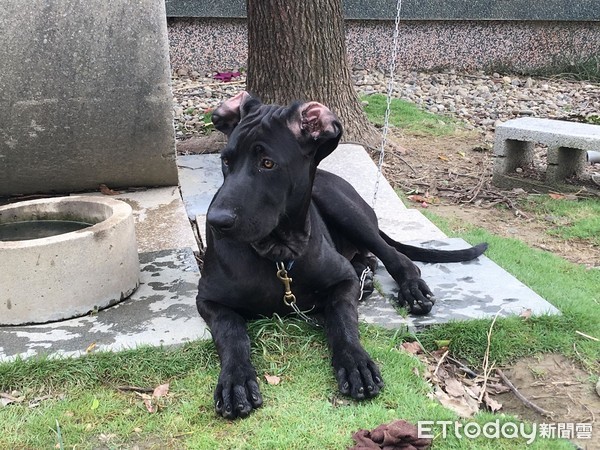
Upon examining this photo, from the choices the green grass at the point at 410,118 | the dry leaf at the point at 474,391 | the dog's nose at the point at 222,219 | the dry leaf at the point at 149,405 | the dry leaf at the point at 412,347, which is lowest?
the dry leaf at the point at 474,391

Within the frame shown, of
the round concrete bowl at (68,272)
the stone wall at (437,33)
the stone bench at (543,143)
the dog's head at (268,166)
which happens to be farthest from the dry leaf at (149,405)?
the stone wall at (437,33)

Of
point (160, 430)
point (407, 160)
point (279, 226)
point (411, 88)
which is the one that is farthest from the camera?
point (411, 88)

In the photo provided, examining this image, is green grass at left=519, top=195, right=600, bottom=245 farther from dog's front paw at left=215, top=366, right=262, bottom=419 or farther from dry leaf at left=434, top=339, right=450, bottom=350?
dog's front paw at left=215, top=366, right=262, bottom=419

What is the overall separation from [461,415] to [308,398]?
0.59 m

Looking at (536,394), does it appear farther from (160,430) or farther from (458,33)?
(458,33)

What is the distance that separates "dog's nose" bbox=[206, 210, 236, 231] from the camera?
2688 millimetres

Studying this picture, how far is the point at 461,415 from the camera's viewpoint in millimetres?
2715

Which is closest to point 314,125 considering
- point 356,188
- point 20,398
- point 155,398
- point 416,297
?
point 416,297

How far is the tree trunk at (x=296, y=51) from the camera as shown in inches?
233

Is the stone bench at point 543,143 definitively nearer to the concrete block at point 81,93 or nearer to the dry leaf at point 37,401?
the concrete block at point 81,93

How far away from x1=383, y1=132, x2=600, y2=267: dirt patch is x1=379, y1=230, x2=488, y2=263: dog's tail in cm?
104

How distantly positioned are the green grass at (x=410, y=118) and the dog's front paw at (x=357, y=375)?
509 centimetres

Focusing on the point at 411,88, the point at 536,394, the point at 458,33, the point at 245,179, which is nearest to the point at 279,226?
the point at 245,179

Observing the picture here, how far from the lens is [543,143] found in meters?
6.02
